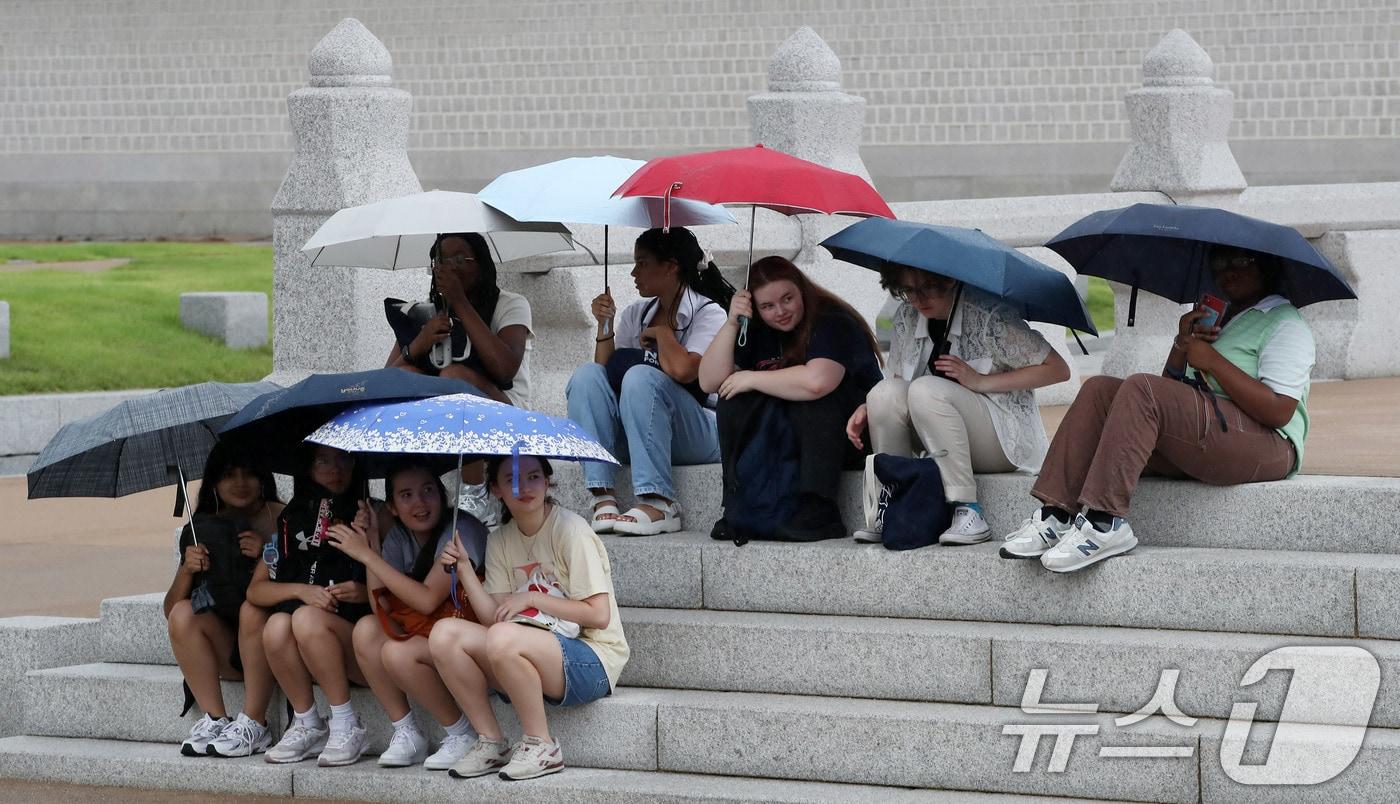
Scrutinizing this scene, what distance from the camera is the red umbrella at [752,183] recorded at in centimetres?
650

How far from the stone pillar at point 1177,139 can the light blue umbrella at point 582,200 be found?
4365 mm

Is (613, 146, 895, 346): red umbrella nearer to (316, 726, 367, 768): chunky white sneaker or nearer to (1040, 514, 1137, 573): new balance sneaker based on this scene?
(1040, 514, 1137, 573): new balance sneaker

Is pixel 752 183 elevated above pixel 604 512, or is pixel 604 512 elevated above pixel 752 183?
pixel 752 183

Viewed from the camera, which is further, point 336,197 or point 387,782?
point 336,197

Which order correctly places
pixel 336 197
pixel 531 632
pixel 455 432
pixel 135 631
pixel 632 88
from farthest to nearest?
1. pixel 632 88
2. pixel 336 197
3. pixel 135 631
4. pixel 531 632
5. pixel 455 432

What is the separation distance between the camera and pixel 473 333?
7.03 m

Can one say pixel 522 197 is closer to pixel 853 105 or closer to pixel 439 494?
pixel 439 494

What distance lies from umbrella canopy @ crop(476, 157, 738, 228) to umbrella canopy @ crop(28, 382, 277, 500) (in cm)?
105

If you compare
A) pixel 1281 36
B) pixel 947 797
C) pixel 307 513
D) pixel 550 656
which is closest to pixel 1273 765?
pixel 947 797

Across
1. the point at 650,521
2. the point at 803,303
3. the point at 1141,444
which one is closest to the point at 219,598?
the point at 650,521

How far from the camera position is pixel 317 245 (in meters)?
6.96

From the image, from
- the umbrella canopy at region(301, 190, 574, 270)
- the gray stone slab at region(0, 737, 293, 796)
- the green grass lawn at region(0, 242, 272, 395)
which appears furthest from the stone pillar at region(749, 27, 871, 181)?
the green grass lawn at region(0, 242, 272, 395)

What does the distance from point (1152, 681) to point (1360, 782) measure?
2.13 feet

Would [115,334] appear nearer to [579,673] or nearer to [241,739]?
[241,739]
